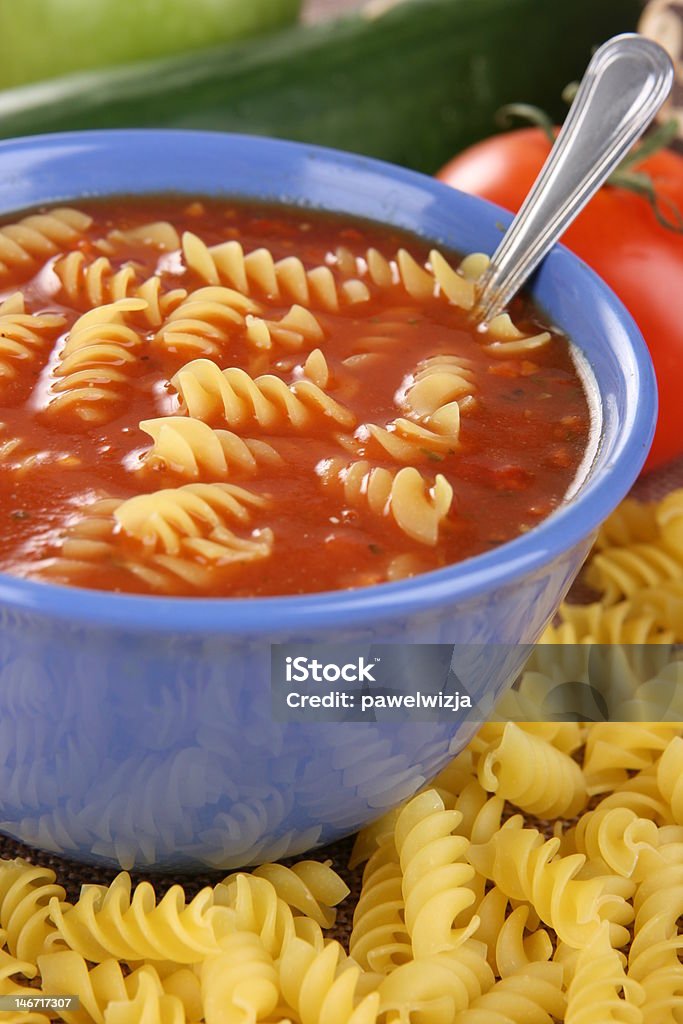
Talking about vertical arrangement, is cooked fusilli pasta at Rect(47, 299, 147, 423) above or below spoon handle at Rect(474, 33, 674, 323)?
below

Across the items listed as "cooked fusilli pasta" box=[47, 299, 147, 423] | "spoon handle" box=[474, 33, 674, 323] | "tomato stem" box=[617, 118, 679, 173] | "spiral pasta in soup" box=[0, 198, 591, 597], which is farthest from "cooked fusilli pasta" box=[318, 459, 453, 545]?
"tomato stem" box=[617, 118, 679, 173]

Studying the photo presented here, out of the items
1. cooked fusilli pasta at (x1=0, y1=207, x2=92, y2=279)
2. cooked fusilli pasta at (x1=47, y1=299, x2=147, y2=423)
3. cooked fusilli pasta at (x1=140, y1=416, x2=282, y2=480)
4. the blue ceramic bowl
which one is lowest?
the blue ceramic bowl

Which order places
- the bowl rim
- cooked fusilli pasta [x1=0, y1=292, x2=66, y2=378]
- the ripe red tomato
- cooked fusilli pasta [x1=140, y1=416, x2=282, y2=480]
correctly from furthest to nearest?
the ripe red tomato → cooked fusilli pasta [x1=0, y1=292, x2=66, y2=378] → cooked fusilli pasta [x1=140, y1=416, x2=282, y2=480] → the bowl rim

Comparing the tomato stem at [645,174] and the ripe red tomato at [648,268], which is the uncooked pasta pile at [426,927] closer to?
the ripe red tomato at [648,268]

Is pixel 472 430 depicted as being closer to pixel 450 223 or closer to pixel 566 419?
pixel 566 419

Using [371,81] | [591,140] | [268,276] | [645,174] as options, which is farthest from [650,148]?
[268,276]

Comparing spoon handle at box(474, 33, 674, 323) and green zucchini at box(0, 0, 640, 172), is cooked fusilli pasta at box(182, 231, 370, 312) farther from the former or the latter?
green zucchini at box(0, 0, 640, 172)
